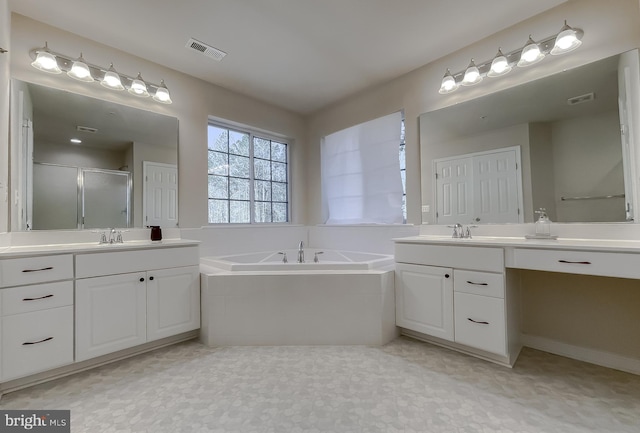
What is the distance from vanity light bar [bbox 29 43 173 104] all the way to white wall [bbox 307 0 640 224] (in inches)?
76.4

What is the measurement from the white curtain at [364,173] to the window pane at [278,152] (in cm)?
55

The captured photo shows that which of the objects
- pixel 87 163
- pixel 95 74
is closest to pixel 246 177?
pixel 87 163

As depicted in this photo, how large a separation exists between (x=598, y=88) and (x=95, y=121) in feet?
12.5

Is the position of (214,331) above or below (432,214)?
below

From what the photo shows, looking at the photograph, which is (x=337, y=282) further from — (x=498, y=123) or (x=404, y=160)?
(x=498, y=123)

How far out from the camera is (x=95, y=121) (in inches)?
94.0

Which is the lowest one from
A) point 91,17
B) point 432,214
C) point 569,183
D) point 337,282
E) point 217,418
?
point 217,418

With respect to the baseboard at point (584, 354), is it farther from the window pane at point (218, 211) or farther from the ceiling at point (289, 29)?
the window pane at point (218, 211)

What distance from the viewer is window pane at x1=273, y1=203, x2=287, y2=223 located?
12.6ft

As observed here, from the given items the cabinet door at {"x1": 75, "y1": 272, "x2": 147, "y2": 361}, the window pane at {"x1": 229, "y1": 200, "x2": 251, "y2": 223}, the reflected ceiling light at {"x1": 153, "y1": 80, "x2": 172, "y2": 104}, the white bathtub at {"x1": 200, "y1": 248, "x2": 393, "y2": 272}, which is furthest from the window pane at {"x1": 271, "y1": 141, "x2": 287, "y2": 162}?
the cabinet door at {"x1": 75, "y1": 272, "x2": 147, "y2": 361}

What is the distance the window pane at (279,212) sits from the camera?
3.83 meters

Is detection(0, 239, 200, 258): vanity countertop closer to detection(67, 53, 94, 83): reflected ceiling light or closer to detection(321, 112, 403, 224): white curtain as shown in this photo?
detection(67, 53, 94, 83): reflected ceiling light

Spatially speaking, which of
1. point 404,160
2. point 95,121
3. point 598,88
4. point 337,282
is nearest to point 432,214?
point 404,160

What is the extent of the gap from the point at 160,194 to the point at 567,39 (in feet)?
11.1
